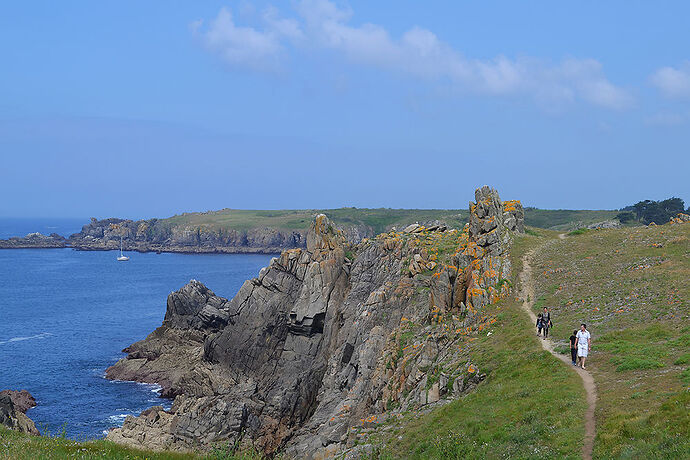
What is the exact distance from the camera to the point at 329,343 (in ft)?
209

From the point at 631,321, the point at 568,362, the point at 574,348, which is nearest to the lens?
the point at 574,348

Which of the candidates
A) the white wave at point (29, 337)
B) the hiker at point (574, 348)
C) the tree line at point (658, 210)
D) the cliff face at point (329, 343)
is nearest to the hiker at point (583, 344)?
the hiker at point (574, 348)

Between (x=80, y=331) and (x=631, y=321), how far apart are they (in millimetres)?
102515

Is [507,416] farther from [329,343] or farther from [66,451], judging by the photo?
[329,343]

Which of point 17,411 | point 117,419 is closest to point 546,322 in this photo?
point 117,419

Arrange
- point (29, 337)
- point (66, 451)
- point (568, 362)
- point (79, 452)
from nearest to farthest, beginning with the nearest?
point (79, 452), point (66, 451), point (568, 362), point (29, 337)

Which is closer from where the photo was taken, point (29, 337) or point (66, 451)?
point (66, 451)

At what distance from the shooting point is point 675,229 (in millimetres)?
50844

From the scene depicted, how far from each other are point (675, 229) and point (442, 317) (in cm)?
2529

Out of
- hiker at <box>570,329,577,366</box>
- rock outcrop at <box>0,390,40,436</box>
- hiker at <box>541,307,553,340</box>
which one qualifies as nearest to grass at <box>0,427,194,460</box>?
hiker at <box>570,329,577,366</box>

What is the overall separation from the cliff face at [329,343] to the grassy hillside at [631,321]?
570 centimetres

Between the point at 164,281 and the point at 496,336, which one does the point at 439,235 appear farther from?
the point at 164,281

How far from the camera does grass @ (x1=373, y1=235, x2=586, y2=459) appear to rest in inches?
754

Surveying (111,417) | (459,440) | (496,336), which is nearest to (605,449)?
(459,440)
